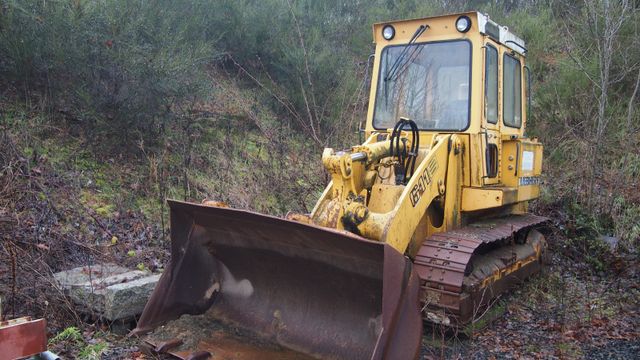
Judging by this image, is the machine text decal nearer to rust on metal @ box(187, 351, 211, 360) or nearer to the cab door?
the cab door

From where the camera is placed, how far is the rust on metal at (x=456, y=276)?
4.41m

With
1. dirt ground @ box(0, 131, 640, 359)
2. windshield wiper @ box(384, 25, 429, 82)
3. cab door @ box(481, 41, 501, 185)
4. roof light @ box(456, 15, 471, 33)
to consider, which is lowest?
dirt ground @ box(0, 131, 640, 359)

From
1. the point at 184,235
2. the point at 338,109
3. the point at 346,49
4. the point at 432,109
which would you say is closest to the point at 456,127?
the point at 432,109

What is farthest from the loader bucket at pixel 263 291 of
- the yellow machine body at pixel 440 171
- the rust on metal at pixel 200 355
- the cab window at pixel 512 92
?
the cab window at pixel 512 92

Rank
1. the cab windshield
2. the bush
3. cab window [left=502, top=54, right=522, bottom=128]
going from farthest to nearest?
the bush
cab window [left=502, top=54, right=522, bottom=128]
the cab windshield

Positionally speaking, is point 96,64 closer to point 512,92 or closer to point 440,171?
point 440,171

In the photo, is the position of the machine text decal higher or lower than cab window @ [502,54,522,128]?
lower

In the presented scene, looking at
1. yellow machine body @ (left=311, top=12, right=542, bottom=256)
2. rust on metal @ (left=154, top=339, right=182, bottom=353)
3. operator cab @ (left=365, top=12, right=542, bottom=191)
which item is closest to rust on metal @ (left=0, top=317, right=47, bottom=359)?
rust on metal @ (left=154, top=339, right=182, bottom=353)

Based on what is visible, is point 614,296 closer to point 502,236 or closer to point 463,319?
point 502,236

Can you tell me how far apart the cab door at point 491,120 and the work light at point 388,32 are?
0.89 m

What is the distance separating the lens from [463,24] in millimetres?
5203

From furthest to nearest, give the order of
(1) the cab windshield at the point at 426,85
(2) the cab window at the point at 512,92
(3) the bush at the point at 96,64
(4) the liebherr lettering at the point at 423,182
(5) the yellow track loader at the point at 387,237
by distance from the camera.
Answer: (3) the bush at the point at 96,64 < (2) the cab window at the point at 512,92 < (1) the cab windshield at the point at 426,85 < (4) the liebherr lettering at the point at 423,182 < (5) the yellow track loader at the point at 387,237

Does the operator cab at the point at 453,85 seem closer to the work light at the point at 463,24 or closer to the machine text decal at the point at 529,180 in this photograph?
the work light at the point at 463,24

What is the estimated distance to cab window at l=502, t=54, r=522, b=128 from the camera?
5934 mm
